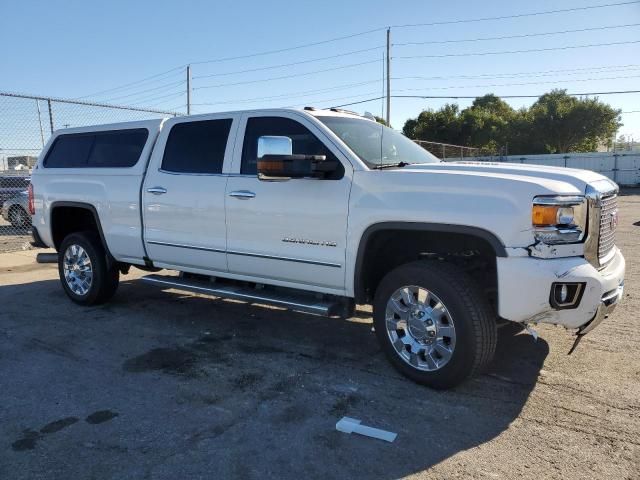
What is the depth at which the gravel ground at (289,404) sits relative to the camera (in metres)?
3.05

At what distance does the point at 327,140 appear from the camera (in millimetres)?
4531

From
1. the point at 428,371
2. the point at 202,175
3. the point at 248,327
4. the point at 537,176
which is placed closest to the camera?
the point at 537,176

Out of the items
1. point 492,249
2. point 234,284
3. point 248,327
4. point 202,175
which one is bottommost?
point 248,327

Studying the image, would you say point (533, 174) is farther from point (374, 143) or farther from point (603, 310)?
point (374, 143)

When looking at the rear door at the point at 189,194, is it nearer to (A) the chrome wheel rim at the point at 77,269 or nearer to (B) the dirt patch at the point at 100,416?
(A) the chrome wheel rim at the point at 77,269

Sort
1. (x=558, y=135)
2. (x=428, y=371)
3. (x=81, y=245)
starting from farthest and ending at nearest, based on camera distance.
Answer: (x=558, y=135) → (x=81, y=245) → (x=428, y=371)

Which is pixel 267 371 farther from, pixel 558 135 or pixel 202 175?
pixel 558 135

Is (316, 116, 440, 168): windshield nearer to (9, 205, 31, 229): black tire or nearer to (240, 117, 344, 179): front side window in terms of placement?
(240, 117, 344, 179): front side window

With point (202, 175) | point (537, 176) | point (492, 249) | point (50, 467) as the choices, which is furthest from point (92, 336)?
point (537, 176)

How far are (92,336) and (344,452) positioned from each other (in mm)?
3278

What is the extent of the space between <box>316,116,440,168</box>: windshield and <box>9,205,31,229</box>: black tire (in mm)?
12612

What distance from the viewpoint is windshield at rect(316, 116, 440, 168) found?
4.60 meters

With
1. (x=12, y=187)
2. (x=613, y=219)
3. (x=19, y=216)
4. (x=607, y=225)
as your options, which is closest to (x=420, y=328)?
(x=607, y=225)

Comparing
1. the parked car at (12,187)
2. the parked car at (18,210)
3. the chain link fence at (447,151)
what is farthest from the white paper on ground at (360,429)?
the chain link fence at (447,151)
